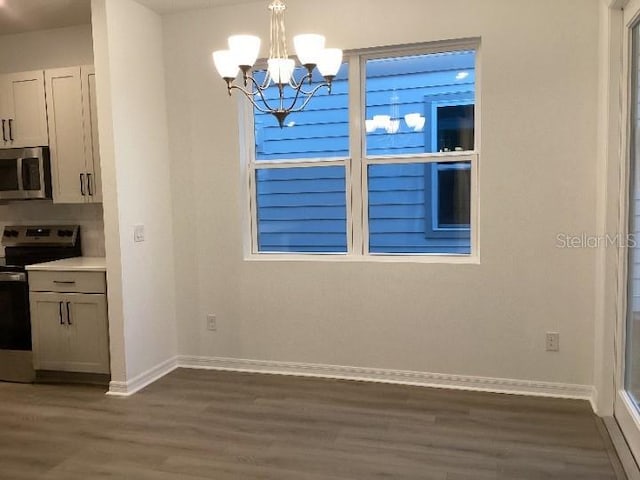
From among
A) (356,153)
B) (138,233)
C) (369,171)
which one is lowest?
(138,233)

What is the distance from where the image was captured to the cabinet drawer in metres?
3.99

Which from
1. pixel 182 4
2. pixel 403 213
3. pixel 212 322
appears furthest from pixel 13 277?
pixel 403 213

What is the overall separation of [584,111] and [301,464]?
2627 mm

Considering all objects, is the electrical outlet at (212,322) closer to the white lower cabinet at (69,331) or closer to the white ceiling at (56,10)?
the white lower cabinet at (69,331)

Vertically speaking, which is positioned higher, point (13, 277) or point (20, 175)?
point (20, 175)

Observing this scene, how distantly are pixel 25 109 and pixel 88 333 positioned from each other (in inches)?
69.7

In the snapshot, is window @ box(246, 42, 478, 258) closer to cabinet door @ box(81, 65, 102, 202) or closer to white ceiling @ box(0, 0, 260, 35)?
white ceiling @ box(0, 0, 260, 35)

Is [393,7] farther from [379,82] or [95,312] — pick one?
[95,312]

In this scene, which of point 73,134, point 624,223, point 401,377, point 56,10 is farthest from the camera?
point 73,134

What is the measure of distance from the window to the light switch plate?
2.65ft

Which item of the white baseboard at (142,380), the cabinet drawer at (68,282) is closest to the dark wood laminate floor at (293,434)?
the white baseboard at (142,380)

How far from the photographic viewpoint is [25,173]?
170 inches

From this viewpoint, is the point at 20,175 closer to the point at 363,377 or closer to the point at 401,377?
the point at 363,377

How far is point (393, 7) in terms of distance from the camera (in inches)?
150
